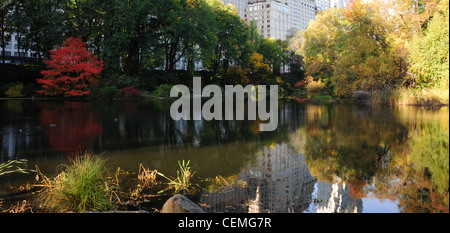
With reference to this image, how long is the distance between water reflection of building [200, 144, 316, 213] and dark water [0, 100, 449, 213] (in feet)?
0.05

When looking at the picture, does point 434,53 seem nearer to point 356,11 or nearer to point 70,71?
point 356,11

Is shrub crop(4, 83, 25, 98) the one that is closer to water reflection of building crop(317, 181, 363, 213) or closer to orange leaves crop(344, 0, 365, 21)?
orange leaves crop(344, 0, 365, 21)

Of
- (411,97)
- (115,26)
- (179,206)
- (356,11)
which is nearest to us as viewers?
(179,206)

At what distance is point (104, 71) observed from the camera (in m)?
29.3

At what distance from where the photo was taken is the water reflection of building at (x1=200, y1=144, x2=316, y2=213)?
418 cm

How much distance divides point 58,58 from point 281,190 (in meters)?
24.9

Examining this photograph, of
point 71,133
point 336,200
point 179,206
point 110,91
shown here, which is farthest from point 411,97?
point 110,91

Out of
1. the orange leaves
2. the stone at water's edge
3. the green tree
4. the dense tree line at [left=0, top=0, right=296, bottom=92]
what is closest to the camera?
the stone at water's edge

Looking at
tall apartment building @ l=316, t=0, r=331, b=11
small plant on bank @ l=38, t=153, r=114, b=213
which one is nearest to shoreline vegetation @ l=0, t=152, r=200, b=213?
small plant on bank @ l=38, t=153, r=114, b=213

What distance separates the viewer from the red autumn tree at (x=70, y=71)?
993 inches

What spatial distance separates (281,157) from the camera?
689 cm

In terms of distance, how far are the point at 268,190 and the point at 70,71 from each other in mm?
25621

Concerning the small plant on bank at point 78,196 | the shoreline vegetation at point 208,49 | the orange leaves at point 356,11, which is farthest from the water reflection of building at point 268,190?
the orange leaves at point 356,11

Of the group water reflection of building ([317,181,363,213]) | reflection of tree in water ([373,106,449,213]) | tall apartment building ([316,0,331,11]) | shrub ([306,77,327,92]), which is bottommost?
water reflection of building ([317,181,363,213])
